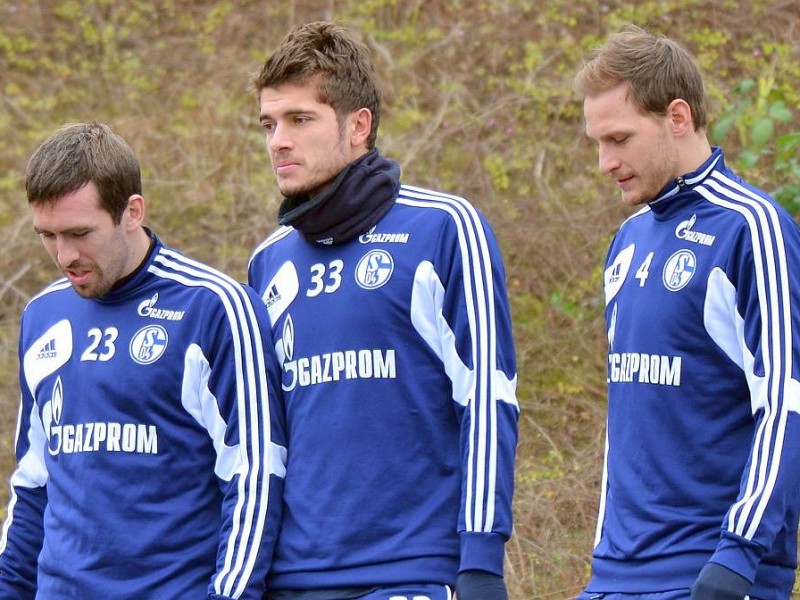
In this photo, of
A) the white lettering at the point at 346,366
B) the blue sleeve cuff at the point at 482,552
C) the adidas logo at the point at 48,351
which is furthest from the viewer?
the adidas logo at the point at 48,351

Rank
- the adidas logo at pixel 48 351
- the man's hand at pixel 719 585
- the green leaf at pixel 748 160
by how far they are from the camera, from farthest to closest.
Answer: the green leaf at pixel 748 160 → the adidas logo at pixel 48 351 → the man's hand at pixel 719 585

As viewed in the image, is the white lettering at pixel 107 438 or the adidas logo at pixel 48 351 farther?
Answer: the adidas logo at pixel 48 351

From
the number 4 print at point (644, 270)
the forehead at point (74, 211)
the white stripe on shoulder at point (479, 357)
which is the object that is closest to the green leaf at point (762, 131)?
the number 4 print at point (644, 270)

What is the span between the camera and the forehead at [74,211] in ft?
14.1

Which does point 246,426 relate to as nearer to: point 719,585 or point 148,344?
point 148,344

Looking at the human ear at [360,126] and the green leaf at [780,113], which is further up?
the green leaf at [780,113]

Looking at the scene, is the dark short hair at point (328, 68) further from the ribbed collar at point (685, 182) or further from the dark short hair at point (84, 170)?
the ribbed collar at point (685, 182)

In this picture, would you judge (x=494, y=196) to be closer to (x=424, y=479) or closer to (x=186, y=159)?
(x=186, y=159)

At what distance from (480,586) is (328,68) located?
5.26ft

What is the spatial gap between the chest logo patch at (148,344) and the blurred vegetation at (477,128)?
2769mm

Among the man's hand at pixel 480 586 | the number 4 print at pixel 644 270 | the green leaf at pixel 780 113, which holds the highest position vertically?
the green leaf at pixel 780 113

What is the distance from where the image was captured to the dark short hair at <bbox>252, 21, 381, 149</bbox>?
4.29m

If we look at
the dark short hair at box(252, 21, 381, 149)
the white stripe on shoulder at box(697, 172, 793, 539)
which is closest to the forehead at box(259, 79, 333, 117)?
the dark short hair at box(252, 21, 381, 149)

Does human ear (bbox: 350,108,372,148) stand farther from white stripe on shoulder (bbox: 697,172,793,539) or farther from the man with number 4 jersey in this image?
white stripe on shoulder (bbox: 697,172,793,539)
